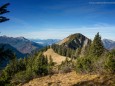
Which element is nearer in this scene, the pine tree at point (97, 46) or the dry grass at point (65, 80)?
the dry grass at point (65, 80)

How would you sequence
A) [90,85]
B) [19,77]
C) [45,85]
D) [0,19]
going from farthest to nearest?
[19,77]
[45,85]
[90,85]
[0,19]

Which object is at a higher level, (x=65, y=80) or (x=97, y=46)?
(x=97, y=46)

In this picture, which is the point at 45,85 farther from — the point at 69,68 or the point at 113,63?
the point at 69,68

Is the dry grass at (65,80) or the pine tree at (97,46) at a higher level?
the pine tree at (97,46)

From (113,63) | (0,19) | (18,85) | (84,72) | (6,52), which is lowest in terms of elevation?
(18,85)

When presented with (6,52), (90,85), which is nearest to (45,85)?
(90,85)

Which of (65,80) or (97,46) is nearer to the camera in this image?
(65,80)

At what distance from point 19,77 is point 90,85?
24657 mm

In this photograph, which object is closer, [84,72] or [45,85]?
[45,85]

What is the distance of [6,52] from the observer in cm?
1428

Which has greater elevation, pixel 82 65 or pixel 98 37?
pixel 98 37

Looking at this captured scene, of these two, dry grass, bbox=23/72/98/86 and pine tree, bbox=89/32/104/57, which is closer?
dry grass, bbox=23/72/98/86

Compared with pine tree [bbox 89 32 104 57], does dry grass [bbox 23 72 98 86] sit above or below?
below

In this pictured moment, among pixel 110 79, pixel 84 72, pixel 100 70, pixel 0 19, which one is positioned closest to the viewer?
pixel 0 19
